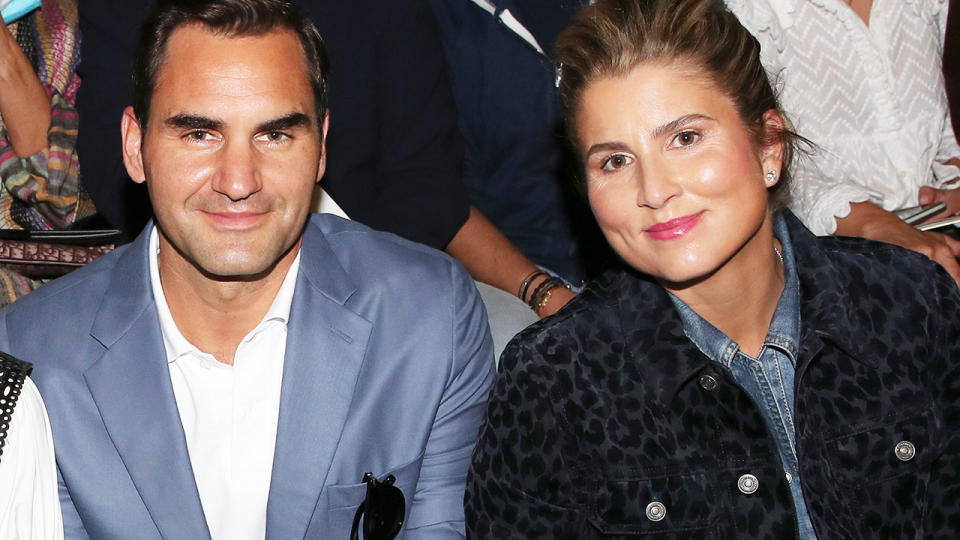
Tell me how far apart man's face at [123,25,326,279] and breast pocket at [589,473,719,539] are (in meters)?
0.81

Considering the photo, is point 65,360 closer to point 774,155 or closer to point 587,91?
point 587,91

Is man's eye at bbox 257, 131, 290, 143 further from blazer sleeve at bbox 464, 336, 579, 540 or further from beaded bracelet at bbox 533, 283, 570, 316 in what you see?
beaded bracelet at bbox 533, 283, 570, 316

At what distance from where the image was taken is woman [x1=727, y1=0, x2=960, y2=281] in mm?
3061

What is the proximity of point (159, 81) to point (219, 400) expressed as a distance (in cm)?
63

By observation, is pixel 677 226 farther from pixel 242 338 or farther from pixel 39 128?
pixel 39 128

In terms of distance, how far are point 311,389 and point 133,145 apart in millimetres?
604

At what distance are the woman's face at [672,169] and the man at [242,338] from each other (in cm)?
41

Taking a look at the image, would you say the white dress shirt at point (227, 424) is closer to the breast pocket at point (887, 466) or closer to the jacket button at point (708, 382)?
the jacket button at point (708, 382)

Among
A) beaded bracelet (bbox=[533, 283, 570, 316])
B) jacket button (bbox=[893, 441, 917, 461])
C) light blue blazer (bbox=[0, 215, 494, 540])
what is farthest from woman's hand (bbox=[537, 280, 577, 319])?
jacket button (bbox=[893, 441, 917, 461])

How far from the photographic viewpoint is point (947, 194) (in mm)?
3217

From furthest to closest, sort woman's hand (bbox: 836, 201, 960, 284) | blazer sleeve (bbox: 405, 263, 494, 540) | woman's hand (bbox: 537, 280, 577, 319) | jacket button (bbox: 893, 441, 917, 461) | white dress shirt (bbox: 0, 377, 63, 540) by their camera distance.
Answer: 1. woman's hand (bbox: 537, 280, 577, 319)
2. woman's hand (bbox: 836, 201, 960, 284)
3. blazer sleeve (bbox: 405, 263, 494, 540)
4. jacket button (bbox: 893, 441, 917, 461)
5. white dress shirt (bbox: 0, 377, 63, 540)

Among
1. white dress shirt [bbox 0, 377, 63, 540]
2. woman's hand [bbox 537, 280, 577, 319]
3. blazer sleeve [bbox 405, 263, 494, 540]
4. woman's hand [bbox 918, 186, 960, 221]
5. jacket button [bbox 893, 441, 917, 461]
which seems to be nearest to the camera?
white dress shirt [bbox 0, 377, 63, 540]

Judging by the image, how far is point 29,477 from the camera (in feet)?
6.24

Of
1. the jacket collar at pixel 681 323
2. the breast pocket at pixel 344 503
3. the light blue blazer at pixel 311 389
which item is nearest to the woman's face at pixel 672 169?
the jacket collar at pixel 681 323
